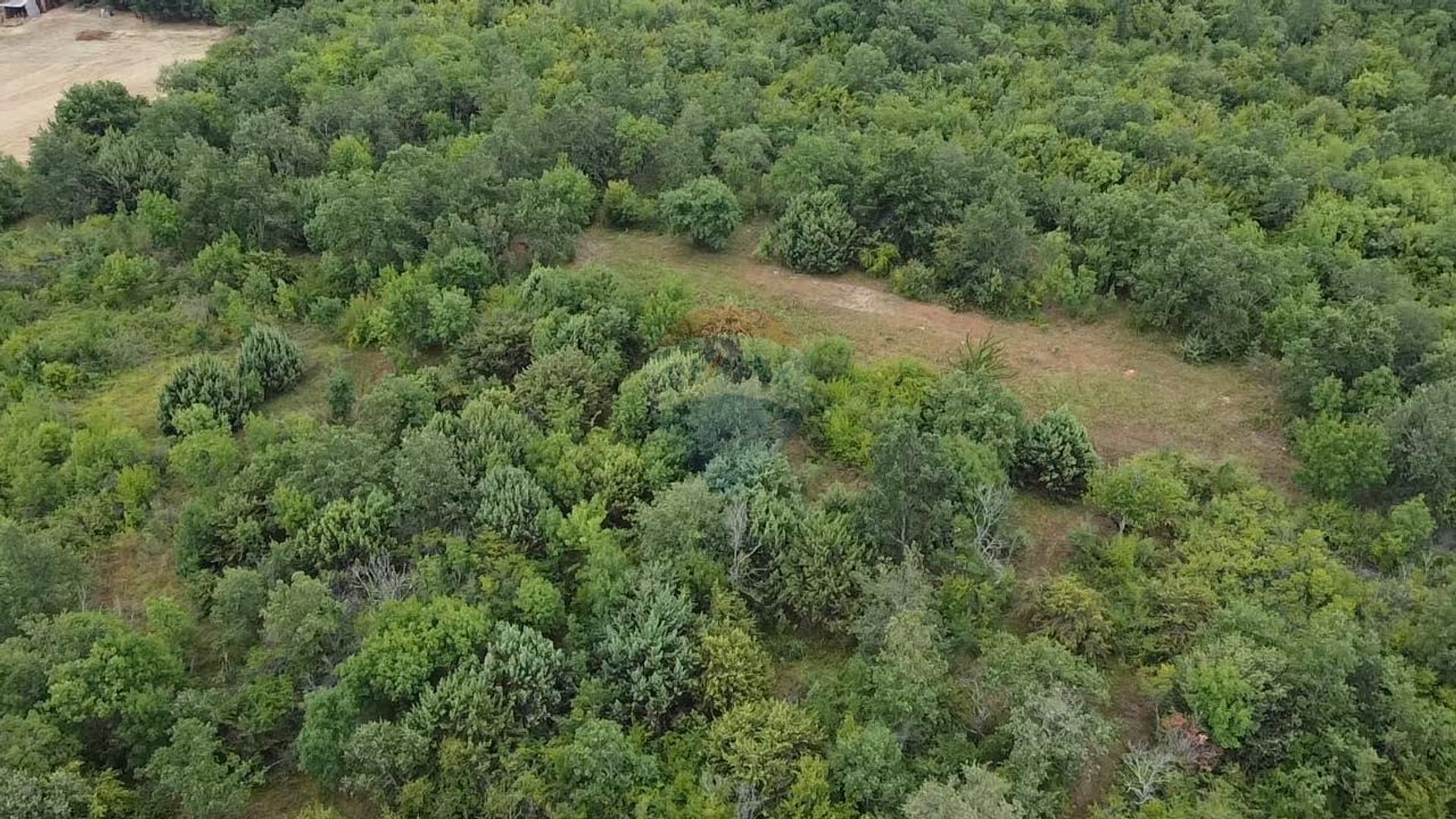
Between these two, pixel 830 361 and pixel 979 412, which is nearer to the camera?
pixel 979 412

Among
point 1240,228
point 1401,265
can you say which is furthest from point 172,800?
point 1401,265

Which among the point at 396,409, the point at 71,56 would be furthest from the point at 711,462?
the point at 71,56

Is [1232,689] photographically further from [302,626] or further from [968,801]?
[302,626]

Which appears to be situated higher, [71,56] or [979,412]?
[71,56]

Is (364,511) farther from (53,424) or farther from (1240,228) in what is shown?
(1240,228)

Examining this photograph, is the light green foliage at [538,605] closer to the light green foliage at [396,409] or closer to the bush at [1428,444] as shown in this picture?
the light green foliage at [396,409]

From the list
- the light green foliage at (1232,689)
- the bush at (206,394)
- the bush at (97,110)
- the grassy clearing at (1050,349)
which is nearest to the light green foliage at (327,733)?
the bush at (206,394)

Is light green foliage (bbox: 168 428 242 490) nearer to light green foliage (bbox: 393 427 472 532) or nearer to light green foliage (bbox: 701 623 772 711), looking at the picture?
light green foliage (bbox: 393 427 472 532)

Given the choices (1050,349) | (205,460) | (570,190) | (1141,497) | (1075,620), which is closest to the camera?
(1075,620)
